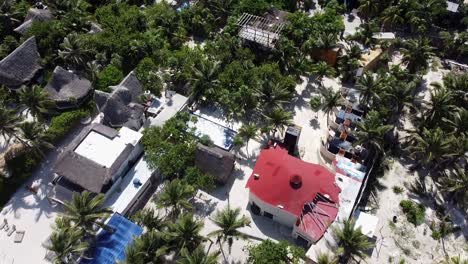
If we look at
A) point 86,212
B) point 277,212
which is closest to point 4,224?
point 86,212

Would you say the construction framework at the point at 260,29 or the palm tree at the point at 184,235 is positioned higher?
Result: the construction framework at the point at 260,29

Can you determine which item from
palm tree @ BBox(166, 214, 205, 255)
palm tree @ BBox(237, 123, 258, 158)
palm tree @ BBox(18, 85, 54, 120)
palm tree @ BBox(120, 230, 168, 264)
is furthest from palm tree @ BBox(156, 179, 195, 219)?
palm tree @ BBox(18, 85, 54, 120)

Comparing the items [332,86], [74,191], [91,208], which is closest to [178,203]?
[91,208]

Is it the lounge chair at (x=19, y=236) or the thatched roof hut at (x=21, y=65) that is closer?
the lounge chair at (x=19, y=236)

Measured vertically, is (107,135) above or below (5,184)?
above

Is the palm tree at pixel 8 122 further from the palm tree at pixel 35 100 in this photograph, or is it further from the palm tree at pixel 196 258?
Result: the palm tree at pixel 196 258

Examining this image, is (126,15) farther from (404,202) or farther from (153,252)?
(404,202)

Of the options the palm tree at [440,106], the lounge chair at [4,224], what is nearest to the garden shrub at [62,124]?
the lounge chair at [4,224]
